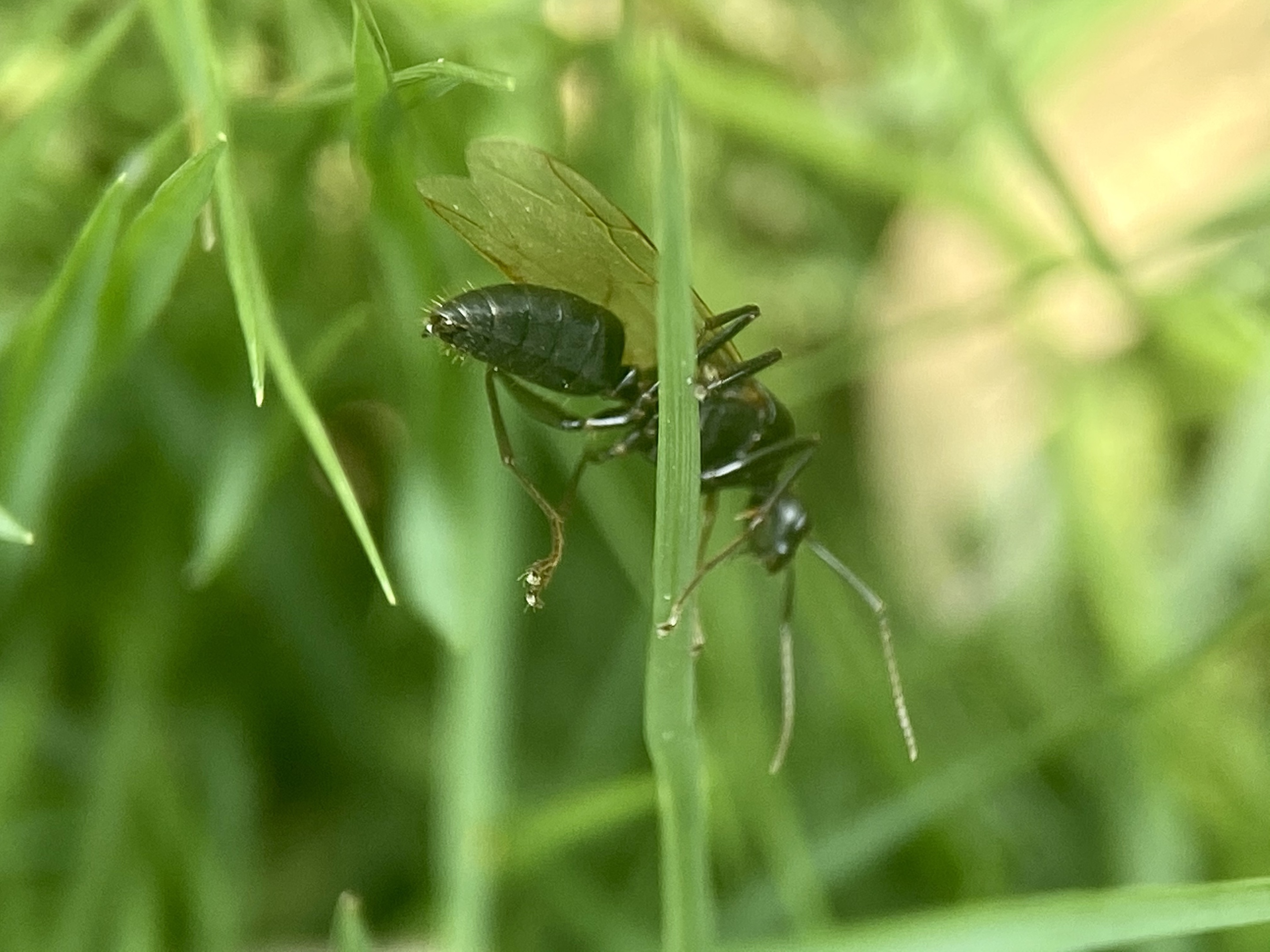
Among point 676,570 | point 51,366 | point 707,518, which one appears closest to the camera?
point 676,570

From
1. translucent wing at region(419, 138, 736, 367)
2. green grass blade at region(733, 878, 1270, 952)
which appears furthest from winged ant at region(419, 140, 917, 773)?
green grass blade at region(733, 878, 1270, 952)

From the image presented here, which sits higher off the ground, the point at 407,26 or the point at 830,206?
the point at 830,206

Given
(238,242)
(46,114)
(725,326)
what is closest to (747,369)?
(725,326)

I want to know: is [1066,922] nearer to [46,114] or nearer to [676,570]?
[676,570]

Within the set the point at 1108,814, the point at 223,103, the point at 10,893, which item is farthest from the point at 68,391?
the point at 1108,814

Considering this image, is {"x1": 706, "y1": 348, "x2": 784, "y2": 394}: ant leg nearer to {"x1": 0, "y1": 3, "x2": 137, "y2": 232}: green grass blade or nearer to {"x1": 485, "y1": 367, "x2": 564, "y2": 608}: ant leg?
{"x1": 485, "y1": 367, "x2": 564, "y2": 608}: ant leg

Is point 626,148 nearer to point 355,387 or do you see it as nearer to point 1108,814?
point 355,387
